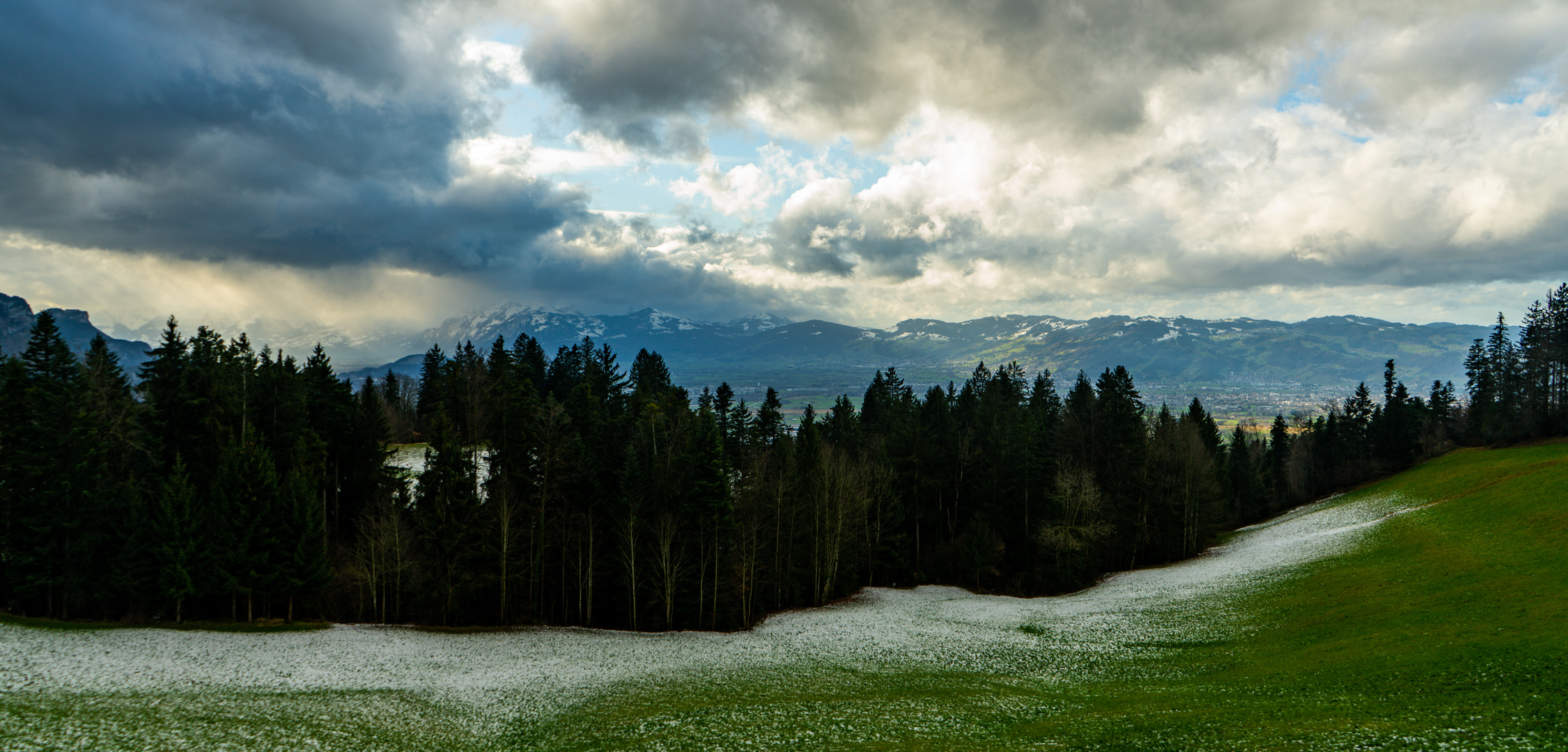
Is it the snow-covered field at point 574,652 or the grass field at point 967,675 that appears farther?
the snow-covered field at point 574,652

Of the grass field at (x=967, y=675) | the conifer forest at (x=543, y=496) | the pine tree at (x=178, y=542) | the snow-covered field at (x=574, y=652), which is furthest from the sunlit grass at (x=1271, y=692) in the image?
the pine tree at (x=178, y=542)

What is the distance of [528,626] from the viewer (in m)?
45.1

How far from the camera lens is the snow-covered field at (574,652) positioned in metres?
27.7

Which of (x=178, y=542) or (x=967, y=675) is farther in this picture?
(x=178, y=542)

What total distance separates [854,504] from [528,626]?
91.1ft

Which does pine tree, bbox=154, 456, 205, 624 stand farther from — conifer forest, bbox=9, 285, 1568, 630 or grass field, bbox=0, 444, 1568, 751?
grass field, bbox=0, 444, 1568, 751

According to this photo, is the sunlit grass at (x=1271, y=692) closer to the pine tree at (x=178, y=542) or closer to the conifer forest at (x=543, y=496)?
the conifer forest at (x=543, y=496)

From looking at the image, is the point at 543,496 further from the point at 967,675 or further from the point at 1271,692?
the point at 1271,692

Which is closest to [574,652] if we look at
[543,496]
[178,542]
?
[543,496]

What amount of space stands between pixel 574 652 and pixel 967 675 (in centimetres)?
2270

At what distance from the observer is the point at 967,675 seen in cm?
3089

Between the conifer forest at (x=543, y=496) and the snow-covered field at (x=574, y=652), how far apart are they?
4920mm

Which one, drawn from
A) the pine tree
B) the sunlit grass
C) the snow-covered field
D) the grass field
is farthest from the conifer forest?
the sunlit grass

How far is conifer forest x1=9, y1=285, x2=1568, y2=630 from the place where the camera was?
133 ft
